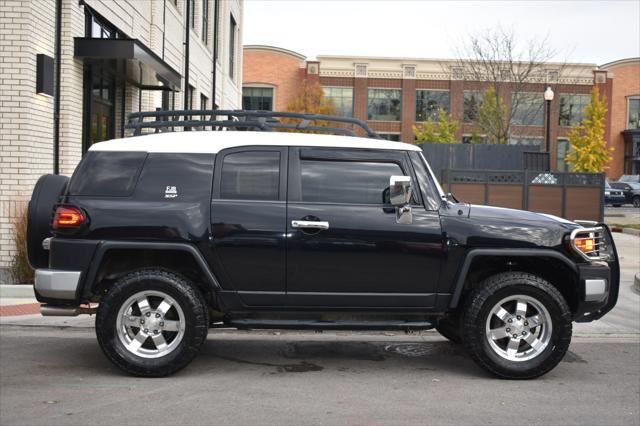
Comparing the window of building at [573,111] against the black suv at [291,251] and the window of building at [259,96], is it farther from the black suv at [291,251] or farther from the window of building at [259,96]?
the black suv at [291,251]

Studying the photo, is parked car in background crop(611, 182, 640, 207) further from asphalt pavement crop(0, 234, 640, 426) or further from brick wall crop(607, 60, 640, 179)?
asphalt pavement crop(0, 234, 640, 426)

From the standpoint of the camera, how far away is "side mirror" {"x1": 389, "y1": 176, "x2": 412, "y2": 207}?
5625mm

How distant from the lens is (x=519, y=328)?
5902mm

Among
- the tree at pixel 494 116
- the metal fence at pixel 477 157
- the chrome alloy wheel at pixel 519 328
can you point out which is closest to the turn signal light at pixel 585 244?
the chrome alloy wheel at pixel 519 328

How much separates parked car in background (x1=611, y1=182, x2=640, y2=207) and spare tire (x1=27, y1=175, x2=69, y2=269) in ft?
134

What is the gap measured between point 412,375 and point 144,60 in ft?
28.0

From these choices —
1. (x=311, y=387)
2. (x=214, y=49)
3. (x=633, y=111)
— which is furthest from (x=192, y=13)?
(x=633, y=111)

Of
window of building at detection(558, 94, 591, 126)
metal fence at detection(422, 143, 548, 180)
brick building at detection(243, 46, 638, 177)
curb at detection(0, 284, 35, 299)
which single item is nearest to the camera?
curb at detection(0, 284, 35, 299)

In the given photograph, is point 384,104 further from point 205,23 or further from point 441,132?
point 205,23

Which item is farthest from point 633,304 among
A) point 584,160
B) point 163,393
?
point 584,160

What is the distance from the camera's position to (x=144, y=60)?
491 inches

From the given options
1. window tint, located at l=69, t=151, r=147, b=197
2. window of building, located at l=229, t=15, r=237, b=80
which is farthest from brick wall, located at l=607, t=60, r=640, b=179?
window tint, located at l=69, t=151, r=147, b=197

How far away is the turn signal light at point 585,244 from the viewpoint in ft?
19.4

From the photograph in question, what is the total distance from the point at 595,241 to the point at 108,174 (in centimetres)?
415
